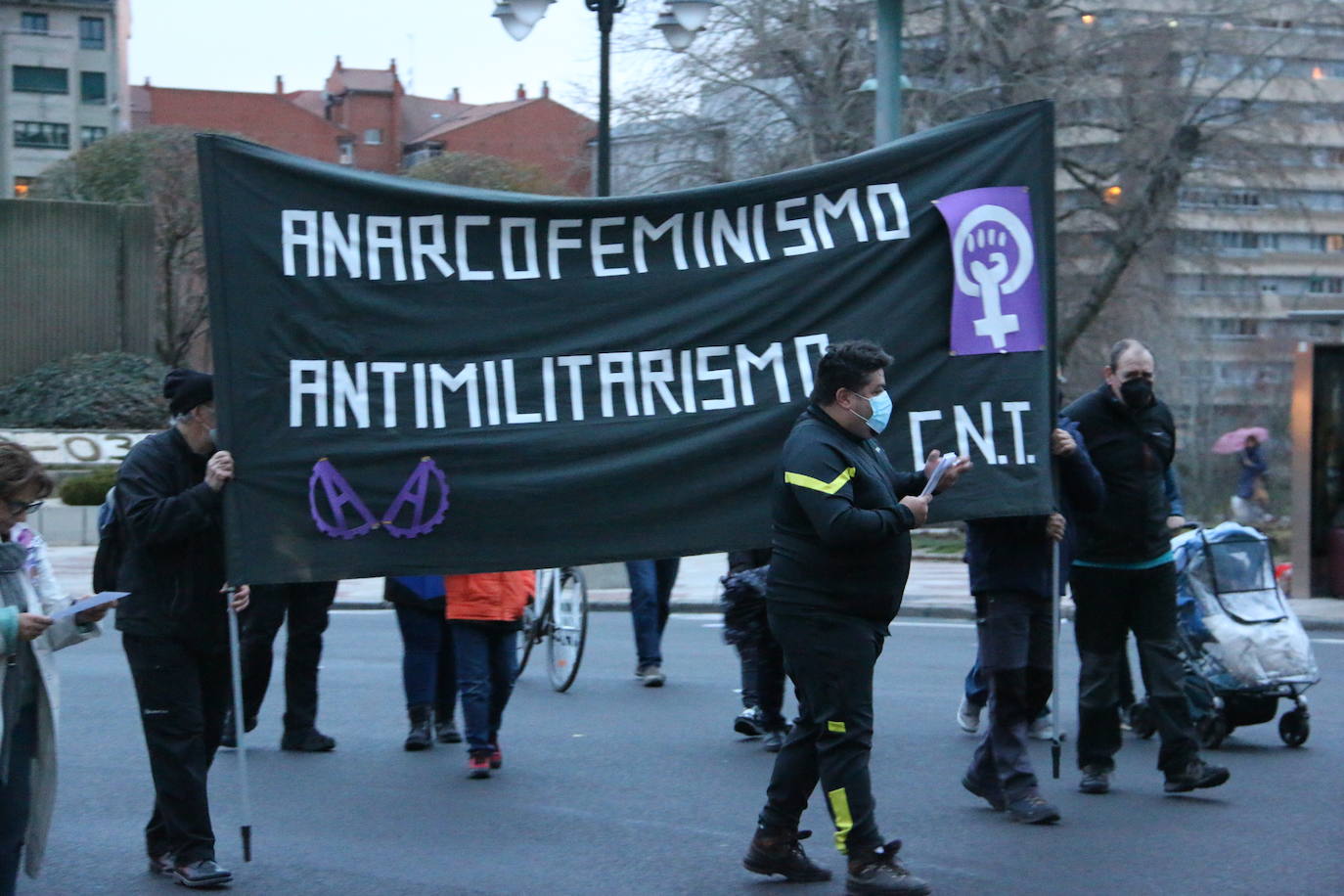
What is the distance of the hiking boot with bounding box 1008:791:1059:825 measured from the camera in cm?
677

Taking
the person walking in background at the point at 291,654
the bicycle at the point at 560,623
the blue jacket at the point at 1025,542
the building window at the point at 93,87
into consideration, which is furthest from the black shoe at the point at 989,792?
the building window at the point at 93,87

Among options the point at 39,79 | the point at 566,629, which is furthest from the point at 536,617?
the point at 39,79

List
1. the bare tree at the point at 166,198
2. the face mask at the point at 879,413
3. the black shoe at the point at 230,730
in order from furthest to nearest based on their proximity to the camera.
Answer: the bare tree at the point at 166,198 < the black shoe at the point at 230,730 < the face mask at the point at 879,413

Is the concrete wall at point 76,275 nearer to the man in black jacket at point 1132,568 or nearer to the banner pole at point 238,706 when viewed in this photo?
the man in black jacket at point 1132,568

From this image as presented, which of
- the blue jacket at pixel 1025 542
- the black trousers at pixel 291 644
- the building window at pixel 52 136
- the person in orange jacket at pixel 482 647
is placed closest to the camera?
the blue jacket at pixel 1025 542

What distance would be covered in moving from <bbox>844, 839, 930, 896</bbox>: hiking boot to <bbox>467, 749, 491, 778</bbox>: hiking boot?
2.76 metres

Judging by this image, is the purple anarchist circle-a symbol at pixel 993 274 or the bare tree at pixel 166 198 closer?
the purple anarchist circle-a symbol at pixel 993 274

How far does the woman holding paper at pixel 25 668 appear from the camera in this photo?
4820 millimetres

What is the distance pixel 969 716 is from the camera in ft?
29.2

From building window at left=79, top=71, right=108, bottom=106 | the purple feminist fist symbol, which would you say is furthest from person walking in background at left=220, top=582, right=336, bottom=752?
building window at left=79, top=71, right=108, bottom=106

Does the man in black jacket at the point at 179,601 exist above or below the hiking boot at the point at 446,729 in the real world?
above

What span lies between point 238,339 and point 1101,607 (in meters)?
3.86

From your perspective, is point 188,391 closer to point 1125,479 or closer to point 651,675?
point 1125,479

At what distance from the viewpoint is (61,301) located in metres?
38.4
